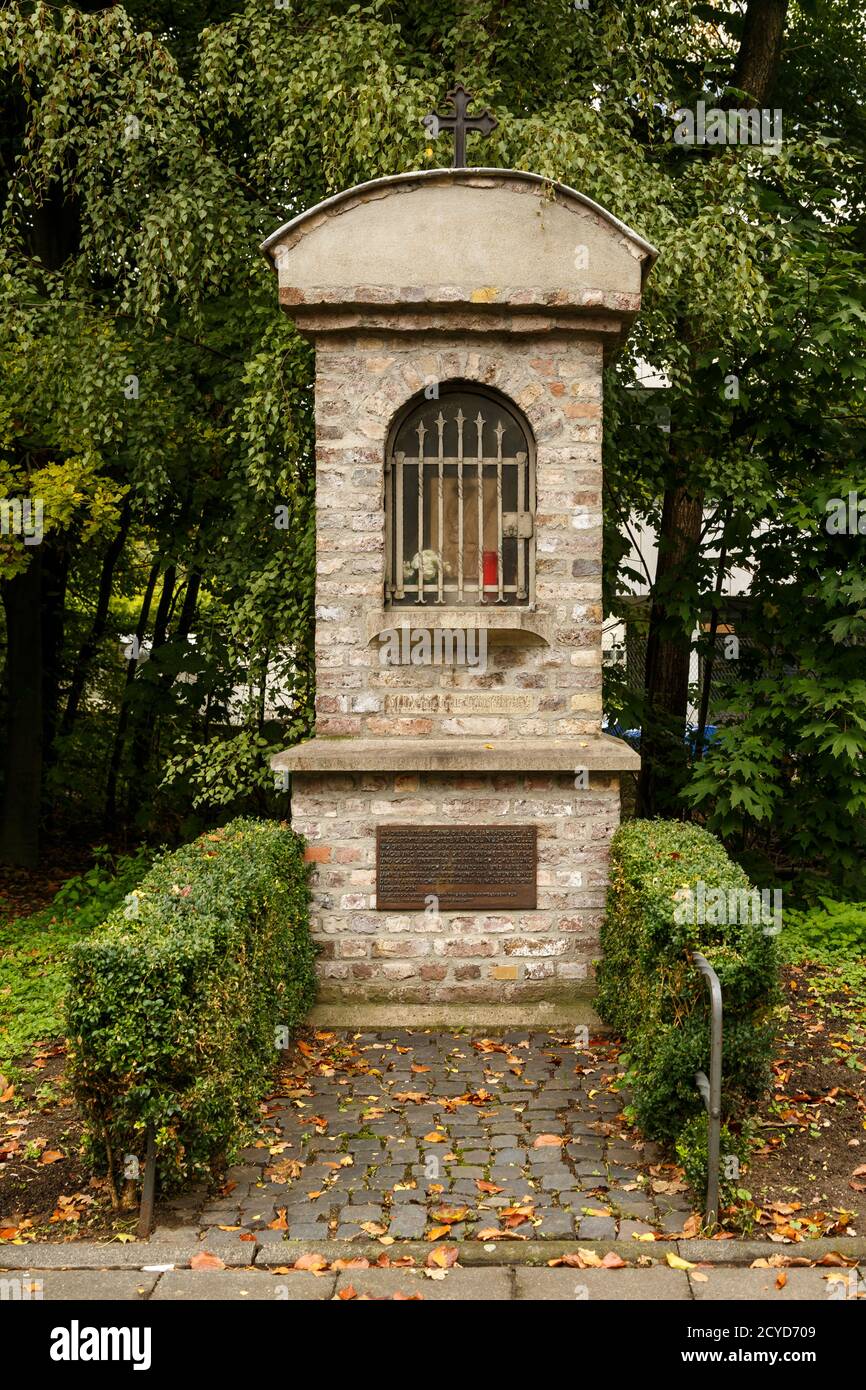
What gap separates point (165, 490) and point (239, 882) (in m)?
5.24

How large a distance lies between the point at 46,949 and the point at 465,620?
4276 millimetres

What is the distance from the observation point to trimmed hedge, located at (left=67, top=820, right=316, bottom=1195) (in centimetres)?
465

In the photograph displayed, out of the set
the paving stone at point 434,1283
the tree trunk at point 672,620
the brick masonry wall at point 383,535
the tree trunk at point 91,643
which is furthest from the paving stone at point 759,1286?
the tree trunk at point 91,643

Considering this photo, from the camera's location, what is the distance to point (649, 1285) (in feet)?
14.0

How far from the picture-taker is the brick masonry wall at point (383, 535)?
710 centimetres

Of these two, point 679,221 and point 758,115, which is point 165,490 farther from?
point 758,115

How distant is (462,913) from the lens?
23.3 ft

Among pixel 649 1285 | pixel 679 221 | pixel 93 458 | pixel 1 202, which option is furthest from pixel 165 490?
pixel 649 1285

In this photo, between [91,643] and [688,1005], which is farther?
[91,643]

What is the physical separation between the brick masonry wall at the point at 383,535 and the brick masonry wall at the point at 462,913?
348 mm

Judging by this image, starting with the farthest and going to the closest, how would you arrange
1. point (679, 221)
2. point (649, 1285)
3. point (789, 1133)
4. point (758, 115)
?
point (758, 115), point (679, 221), point (789, 1133), point (649, 1285)

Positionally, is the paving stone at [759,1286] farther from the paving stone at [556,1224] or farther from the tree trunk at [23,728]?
the tree trunk at [23,728]

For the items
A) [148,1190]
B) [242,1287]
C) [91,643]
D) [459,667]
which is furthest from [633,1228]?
[91,643]

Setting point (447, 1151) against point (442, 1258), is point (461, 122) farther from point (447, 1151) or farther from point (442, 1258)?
point (442, 1258)
